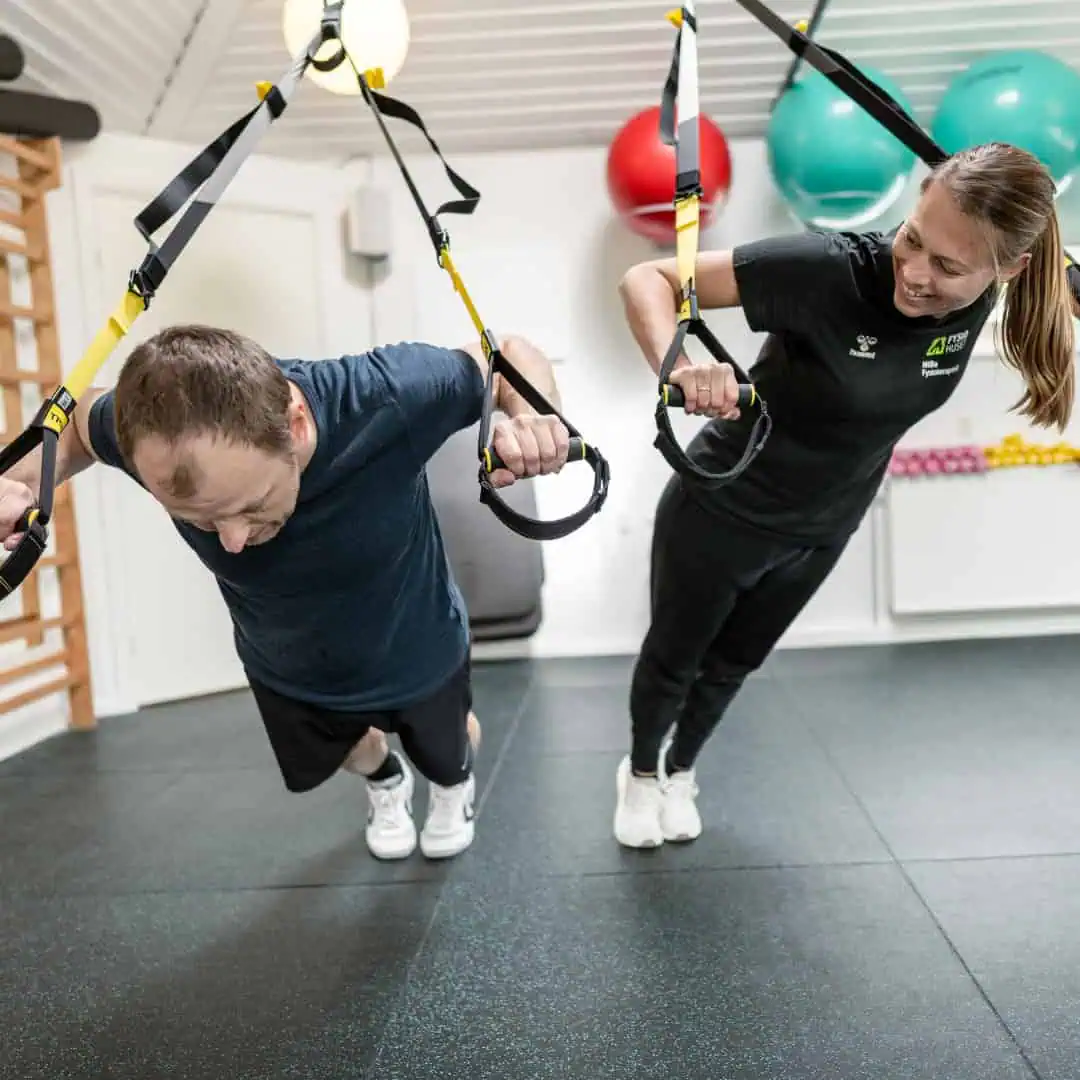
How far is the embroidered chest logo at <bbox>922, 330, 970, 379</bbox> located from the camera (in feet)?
5.32

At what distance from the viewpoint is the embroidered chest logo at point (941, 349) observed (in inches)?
63.8

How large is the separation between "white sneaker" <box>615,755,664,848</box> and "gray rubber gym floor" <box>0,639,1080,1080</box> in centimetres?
4

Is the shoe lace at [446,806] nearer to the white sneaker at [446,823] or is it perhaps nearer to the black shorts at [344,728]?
the white sneaker at [446,823]

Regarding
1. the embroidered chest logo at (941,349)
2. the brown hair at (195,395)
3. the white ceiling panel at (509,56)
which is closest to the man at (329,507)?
the brown hair at (195,395)

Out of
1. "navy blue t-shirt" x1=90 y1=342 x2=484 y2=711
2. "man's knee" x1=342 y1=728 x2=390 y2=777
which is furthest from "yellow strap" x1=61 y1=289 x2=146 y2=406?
"man's knee" x1=342 y1=728 x2=390 y2=777

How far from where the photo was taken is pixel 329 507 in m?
Result: 1.54

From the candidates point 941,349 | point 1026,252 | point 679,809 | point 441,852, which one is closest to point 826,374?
point 941,349

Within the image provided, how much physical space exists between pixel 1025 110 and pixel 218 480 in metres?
3.09

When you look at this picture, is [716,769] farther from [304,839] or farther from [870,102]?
[870,102]

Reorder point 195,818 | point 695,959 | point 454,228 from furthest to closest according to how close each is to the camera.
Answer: point 454,228 → point 195,818 → point 695,959

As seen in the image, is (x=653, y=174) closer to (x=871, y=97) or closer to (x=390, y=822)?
(x=871, y=97)

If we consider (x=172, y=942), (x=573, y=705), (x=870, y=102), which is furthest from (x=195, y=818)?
(x=870, y=102)

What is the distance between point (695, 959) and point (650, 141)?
2.85m

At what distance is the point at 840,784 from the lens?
2645mm
